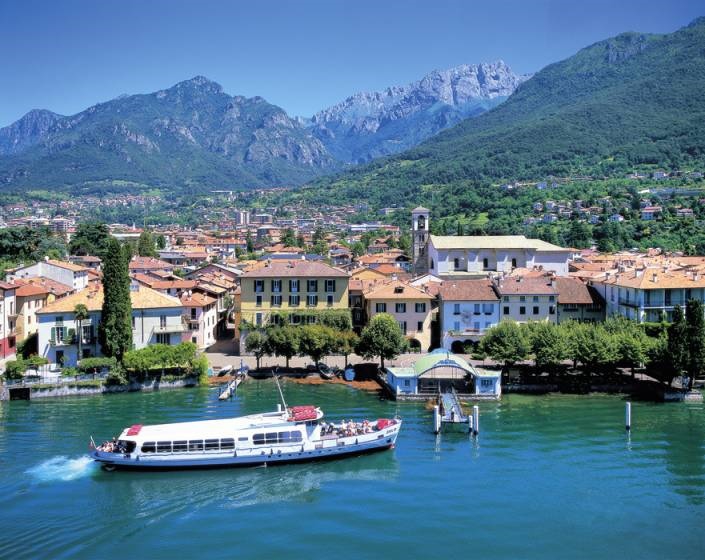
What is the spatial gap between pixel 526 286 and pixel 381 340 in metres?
16.6

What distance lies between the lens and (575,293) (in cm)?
6844

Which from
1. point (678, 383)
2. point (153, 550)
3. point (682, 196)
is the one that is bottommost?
point (153, 550)

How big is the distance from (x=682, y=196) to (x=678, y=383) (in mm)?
147398

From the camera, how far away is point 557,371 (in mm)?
55781

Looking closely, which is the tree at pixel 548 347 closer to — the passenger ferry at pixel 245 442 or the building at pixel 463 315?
the building at pixel 463 315

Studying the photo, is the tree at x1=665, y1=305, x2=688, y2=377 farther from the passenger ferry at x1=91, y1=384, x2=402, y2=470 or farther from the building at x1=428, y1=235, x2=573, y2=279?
the building at x1=428, y1=235, x2=573, y2=279

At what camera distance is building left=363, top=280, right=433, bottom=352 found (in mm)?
64562

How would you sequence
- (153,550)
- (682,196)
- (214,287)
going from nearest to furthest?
(153,550)
(214,287)
(682,196)

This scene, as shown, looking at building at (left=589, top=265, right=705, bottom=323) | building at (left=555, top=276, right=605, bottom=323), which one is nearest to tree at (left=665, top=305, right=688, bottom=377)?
building at (left=589, top=265, right=705, bottom=323)

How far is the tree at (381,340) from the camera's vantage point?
56.9 m

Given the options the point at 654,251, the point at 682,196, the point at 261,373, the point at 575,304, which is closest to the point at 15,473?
the point at 261,373

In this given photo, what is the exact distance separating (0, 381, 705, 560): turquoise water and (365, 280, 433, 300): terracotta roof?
61.0 ft

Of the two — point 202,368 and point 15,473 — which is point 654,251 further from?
point 15,473

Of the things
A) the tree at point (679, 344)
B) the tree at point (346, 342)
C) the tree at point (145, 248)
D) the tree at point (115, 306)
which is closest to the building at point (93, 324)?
the tree at point (115, 306)
